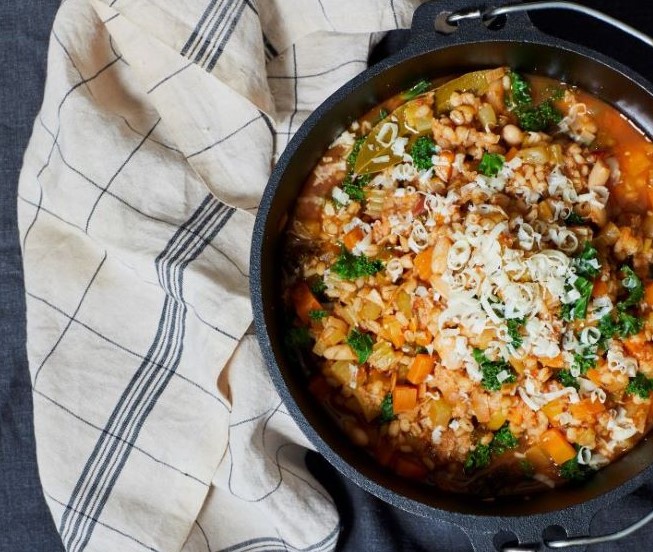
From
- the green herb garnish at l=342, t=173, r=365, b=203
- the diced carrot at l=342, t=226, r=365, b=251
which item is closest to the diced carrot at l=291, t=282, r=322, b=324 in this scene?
the diced carrot at l=342, t=226, r=365, b=251

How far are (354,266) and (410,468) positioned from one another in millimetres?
782

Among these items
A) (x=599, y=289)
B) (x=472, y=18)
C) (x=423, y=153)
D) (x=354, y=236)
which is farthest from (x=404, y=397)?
(x=472, y=18)

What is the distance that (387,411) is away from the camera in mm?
3010

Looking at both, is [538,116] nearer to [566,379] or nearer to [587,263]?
[587,263]

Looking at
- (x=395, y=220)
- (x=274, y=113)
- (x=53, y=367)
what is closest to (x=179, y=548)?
(x=53, y=367)

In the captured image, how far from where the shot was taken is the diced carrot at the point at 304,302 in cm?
303

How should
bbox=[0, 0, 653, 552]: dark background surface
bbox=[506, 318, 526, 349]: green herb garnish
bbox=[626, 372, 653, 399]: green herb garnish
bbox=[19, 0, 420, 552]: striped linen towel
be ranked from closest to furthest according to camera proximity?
bbox=[506, 318, 526, 349]: green herb garnish, bbox=[626, 372, 653, 399]: green herb garnish, bbox=[19, 0, 420, 552]: striped linen towel, bbox=[0, 0, 653, 552]: dark background surface

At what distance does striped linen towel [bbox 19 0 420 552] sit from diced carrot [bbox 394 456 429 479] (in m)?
0.46

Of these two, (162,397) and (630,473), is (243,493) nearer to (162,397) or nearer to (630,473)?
(162,397)

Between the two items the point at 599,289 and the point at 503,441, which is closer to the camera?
the point at 599,289

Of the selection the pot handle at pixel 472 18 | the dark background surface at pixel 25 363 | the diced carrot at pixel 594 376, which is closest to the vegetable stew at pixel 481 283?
the diced carrot at pixel 594 376

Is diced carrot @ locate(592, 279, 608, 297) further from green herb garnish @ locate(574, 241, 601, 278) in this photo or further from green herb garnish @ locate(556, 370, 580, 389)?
green herb garnish @ locate(556, 370, 580, 389)

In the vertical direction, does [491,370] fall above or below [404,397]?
above

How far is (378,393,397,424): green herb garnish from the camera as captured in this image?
2988 millimetres
